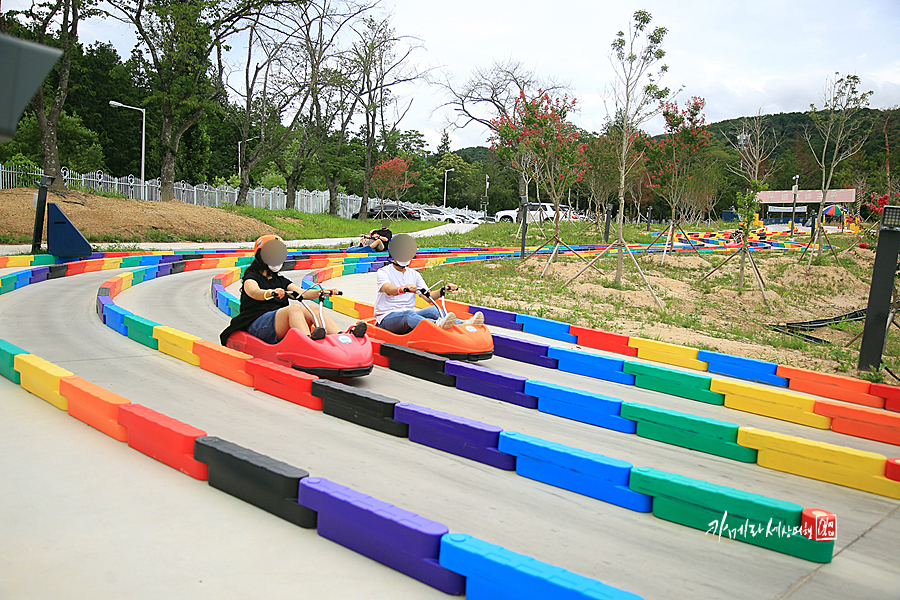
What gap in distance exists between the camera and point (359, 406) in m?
4.35

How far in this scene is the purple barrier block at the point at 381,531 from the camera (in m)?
2.43

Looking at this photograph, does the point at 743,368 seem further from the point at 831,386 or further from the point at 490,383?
the point at 490,383

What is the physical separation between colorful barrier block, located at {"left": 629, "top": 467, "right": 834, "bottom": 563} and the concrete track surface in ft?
0.20

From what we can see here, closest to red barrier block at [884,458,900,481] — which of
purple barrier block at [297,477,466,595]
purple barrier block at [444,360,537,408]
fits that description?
purple barrier block at [444,360,537,408]

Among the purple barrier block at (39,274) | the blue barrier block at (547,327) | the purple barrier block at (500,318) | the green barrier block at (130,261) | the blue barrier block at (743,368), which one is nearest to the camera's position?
the blue barrier block at (743,368)

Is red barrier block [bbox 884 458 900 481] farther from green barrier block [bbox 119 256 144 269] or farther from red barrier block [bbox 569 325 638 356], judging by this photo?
green barrier block [bbox 119 256 144 269]

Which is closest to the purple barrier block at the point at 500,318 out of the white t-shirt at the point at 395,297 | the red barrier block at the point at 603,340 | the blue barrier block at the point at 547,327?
the blue barrier block at the point at 547,327

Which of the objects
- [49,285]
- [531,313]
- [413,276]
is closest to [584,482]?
[413,276]

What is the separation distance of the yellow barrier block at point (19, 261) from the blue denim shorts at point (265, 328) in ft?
29.0

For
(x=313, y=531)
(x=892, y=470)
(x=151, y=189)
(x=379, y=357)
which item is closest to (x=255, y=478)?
(x=313, y=531)

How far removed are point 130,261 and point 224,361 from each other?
31.9ft

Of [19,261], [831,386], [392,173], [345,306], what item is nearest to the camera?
[831,386]

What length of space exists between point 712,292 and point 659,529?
10.8 metres

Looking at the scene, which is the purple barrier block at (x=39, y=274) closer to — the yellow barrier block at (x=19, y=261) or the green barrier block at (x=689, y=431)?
the yellow barrier block at (x=19, y=261)
